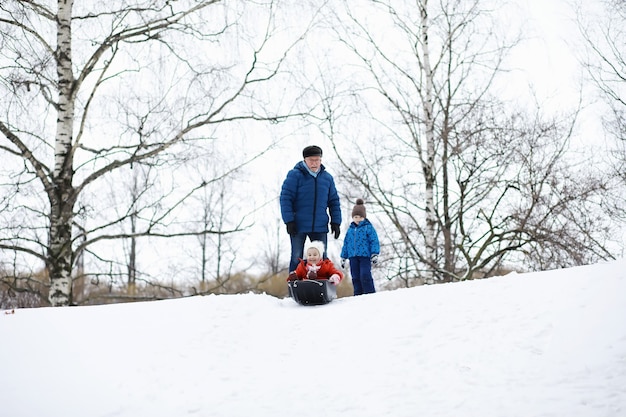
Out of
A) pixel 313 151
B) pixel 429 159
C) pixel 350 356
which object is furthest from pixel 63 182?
pixel 429 159

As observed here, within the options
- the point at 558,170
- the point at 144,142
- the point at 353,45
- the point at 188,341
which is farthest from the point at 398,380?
the point at 353,45

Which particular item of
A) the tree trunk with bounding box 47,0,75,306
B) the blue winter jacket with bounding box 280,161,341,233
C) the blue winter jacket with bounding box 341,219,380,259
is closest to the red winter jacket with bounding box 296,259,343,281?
the blue winter jacket with bounding box 280,161,341,233

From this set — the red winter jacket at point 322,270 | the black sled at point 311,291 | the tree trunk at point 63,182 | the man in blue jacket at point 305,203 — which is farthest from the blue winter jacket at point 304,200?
the tree trunk at point 63,182

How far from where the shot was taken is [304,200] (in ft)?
20.8

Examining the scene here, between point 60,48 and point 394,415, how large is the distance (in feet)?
19.9

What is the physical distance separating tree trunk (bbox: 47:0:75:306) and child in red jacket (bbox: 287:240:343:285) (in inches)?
114

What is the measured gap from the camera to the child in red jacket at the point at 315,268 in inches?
234

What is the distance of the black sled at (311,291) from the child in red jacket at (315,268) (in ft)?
0.45

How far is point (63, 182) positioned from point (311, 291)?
3.50 metres

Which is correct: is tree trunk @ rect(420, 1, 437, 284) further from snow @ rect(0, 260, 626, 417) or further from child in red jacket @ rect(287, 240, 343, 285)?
snow @ rect(0, 260, 626, 417)

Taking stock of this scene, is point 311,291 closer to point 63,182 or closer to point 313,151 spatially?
point 313,151

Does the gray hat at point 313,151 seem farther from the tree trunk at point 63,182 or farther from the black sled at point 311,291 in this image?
the tree trunk at point 63,182

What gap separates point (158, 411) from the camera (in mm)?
3369

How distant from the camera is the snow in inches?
126
